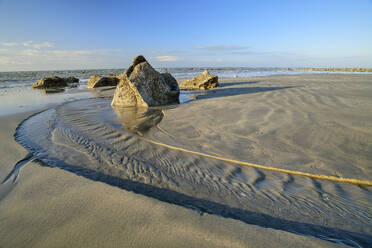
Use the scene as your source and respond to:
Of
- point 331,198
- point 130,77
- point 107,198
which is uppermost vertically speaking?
point 130,77

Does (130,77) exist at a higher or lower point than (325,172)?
higher

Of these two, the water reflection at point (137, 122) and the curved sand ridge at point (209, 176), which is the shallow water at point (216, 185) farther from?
the water reflection at point (137, 122)

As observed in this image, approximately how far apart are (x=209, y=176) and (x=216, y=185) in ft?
0.49

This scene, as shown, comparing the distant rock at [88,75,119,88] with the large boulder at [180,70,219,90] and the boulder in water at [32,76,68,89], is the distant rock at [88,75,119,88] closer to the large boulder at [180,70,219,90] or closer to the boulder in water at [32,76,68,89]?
the boulder in water at [32,76,68,89]

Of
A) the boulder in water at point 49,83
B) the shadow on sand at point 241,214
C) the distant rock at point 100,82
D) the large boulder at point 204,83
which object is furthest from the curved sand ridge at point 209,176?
the boulder in water at point 49,83

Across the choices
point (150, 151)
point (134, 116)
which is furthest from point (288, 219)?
Result: point (134, 116)

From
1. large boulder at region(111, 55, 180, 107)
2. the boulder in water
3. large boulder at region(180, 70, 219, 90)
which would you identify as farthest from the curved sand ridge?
the boulder in water

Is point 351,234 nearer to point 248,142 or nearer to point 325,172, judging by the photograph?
point 325,172

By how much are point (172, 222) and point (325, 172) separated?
1.54 meters

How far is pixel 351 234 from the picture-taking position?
112 centimetres

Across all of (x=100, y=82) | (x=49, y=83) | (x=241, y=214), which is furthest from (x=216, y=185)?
(x=49, y=83)

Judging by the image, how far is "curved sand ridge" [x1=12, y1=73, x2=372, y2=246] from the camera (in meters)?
1.27

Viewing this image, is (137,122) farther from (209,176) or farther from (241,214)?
(241,214)

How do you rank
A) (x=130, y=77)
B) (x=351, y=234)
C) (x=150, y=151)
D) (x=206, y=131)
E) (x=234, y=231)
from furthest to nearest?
(x=130, y=77)
(x=206, y=131)
(x=150, y=151)
(x=351, y=234)
(x=234, y=231)
